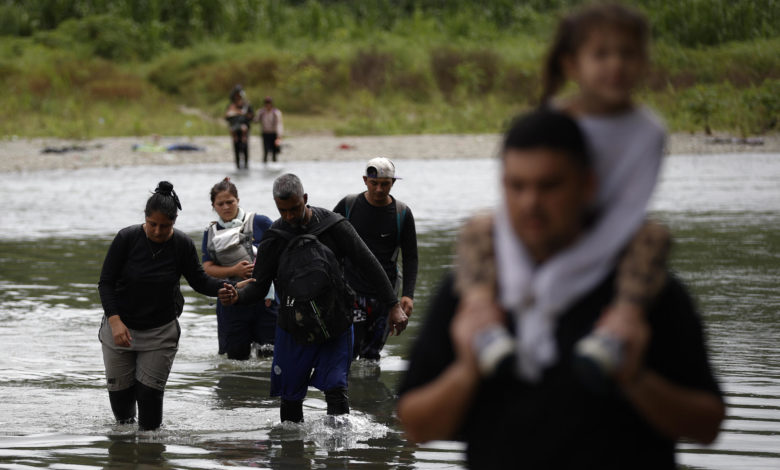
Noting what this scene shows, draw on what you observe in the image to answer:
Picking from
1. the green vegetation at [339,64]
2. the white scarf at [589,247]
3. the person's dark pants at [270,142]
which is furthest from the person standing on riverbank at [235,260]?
the green vegetation at [339,64]

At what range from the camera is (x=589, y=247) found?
2.18 m

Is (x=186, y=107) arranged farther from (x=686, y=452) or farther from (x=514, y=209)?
(x=514, y=209)

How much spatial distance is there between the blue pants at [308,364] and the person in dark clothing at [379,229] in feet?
4.92

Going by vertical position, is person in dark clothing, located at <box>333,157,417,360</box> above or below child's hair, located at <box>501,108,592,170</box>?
below

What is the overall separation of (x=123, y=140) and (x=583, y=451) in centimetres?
3636

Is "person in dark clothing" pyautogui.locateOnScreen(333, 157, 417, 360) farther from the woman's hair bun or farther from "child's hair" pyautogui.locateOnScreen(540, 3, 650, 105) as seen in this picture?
"child's hair" pyautogui.locateOnScreen(540, 3, 650, 105)

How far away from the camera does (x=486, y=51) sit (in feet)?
168

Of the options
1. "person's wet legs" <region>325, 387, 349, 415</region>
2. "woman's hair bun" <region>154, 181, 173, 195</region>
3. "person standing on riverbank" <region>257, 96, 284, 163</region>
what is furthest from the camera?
"person standing on riverbank" <region>257, 96, 284, 163</region>

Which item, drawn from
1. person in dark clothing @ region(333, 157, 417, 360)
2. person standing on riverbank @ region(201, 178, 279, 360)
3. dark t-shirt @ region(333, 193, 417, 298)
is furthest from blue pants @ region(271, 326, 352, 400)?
dark t-shirt @ region(333, 193, 417, 298)

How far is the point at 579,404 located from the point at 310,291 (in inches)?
183

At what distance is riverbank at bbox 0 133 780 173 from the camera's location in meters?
32.8

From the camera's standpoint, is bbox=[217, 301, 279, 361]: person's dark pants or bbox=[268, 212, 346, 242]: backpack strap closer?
bbox=[268, 212, 346, 242]: backpack strap

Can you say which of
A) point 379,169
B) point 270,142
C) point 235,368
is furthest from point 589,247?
point 270,142

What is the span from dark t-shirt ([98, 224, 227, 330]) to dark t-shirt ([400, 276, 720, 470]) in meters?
4.89
